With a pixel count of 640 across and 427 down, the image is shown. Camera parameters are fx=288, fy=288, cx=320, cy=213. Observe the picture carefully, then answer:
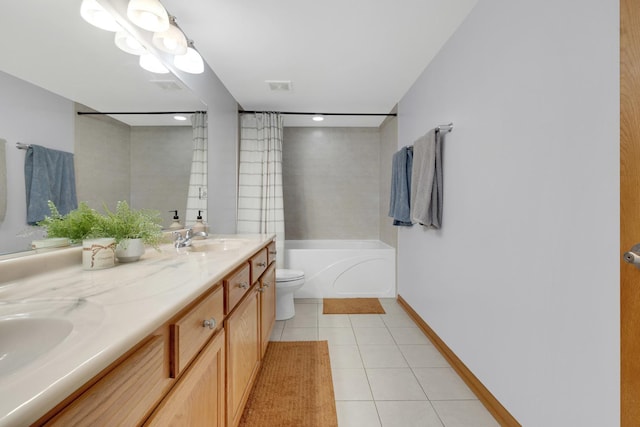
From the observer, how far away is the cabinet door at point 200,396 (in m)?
0.70

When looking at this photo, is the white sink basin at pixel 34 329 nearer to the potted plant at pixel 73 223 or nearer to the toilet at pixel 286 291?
the potted plant at pixel 73 223

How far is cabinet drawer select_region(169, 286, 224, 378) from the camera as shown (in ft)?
2.42

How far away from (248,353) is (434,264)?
1472 millimetres

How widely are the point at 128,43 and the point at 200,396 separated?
5.52 ft

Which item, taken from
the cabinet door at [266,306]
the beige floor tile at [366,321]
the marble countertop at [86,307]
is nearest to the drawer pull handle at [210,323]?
the marble countertop at [86,307]

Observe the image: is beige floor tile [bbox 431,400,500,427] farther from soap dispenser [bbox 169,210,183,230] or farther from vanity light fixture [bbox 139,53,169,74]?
vanity light fixture [bbox 139,53,169,74]

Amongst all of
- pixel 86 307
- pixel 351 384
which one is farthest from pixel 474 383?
pixel 86 307

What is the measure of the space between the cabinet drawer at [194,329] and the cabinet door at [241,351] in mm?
149

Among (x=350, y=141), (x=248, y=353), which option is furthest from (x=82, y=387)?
(x=350, y=141)

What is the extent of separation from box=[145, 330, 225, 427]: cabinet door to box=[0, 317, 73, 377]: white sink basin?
0.27 meters

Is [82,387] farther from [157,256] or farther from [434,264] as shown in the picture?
[434,264]

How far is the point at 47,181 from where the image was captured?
1.08 meters

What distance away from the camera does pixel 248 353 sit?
1.46 metres

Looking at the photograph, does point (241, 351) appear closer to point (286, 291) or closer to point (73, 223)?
point (73, 223)
